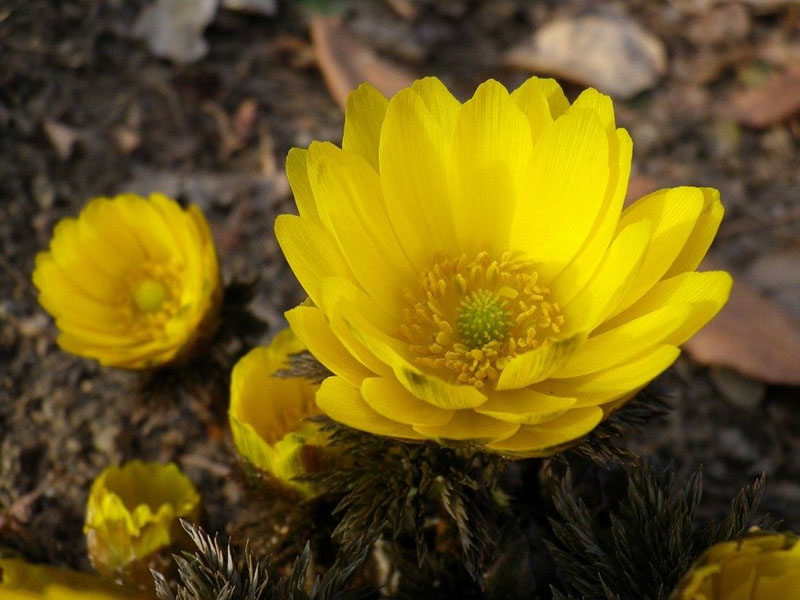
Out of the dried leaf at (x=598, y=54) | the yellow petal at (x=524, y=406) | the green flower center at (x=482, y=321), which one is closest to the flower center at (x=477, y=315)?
the green flower center at (x=482, y=321)

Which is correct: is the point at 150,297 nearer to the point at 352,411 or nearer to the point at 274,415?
the point at 274,415

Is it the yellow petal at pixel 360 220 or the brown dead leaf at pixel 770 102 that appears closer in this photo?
the yellow petal at pixel 360 220

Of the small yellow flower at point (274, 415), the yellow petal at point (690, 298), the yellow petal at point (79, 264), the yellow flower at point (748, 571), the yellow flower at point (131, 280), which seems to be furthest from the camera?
the yellow petal at point (79, 264)

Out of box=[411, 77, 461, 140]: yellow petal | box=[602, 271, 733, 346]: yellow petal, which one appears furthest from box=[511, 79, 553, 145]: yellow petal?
box=[602, 271, 733, 346]: yellow petal

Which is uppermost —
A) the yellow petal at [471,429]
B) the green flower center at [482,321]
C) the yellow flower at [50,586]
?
the yellow petal at [471,429]

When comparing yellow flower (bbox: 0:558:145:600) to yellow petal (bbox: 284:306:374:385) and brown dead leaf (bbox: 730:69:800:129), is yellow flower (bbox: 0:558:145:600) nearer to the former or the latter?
yellow petal (bbox: 284:306:374:385)

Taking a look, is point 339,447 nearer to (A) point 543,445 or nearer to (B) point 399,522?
(B) point 399,522

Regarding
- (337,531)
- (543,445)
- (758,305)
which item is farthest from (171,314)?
(758,305)

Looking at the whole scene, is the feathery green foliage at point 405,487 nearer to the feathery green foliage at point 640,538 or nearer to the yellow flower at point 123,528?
the feathery green foliage at point 640,538
